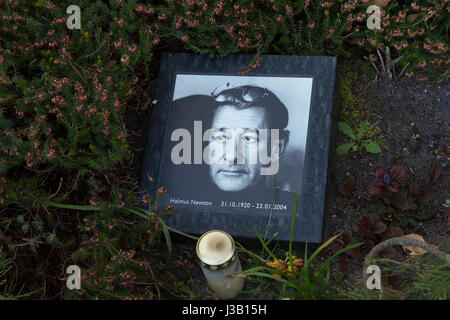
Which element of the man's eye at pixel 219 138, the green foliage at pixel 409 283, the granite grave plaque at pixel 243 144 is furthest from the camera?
the man's eye at pixel 219 138

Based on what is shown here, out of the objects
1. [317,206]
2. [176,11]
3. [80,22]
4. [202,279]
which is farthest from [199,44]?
[202,279]

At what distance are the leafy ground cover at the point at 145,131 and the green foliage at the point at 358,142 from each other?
0.11 feet

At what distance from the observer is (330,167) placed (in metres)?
2.79

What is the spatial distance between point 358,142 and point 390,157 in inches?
8.0

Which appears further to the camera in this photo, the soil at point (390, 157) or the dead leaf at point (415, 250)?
the soil at point (390, 157)

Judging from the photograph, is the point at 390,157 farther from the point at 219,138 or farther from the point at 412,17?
the point at 219,138

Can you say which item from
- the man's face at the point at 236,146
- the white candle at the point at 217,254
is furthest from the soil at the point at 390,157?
the man's face at the point at 236,146

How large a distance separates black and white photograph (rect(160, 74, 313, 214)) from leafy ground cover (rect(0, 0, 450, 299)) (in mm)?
199

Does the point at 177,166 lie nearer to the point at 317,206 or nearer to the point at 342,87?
the point at 317,206

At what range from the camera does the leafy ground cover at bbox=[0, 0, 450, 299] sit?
99.3 inches

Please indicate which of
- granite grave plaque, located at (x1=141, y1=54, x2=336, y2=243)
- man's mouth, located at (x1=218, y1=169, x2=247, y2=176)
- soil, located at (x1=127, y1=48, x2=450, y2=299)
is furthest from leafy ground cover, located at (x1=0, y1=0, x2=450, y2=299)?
man's mouth, located at (x1=218, y1=169, x2=247, y2=176)

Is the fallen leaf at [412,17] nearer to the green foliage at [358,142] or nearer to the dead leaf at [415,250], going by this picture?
the green foliage at [358,142]

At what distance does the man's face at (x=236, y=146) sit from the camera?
2742mm

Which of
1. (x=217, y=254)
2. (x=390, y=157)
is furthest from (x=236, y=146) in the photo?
(x=390, y=157)
